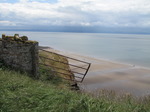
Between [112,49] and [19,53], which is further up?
[19,53]

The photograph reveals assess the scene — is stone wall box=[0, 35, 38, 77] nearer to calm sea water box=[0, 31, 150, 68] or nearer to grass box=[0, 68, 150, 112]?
grass box=[0, 68, 150, 112]

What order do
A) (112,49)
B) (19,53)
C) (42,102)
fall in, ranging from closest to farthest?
1. (42,102)
2. (19,53)
3. (112,49)

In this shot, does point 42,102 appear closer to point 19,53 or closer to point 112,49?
point 19,53

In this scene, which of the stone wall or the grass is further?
the stone wall

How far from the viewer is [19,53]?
815cm

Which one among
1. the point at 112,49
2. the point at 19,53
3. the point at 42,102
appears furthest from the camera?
the point at 112,49

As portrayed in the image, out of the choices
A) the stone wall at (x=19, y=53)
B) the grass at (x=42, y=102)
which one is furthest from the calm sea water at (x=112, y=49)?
the grass at (x=42, y=102)

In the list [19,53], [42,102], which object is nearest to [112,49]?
[19,53]

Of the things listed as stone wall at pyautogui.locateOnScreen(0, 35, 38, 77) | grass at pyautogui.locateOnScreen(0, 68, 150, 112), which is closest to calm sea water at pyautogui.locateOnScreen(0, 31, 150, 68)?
stone wall at pyautogui.locateOnScreen(0, 35, 38, 77)

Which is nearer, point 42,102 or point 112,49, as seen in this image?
point 42,102

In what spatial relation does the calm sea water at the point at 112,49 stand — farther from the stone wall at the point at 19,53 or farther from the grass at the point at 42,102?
the grass at the point at 42,102

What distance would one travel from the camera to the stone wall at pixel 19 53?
8.16 meters

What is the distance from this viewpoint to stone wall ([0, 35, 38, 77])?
321 inches

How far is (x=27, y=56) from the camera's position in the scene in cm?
820
